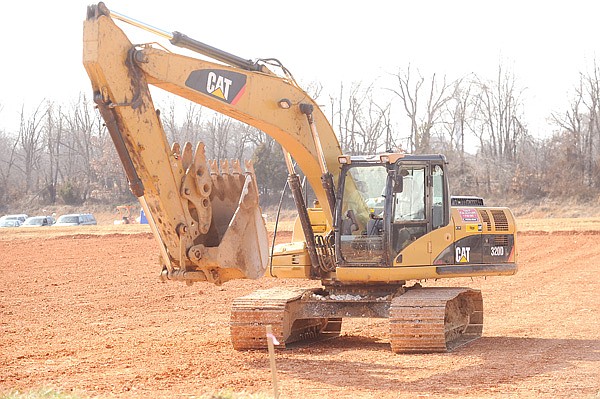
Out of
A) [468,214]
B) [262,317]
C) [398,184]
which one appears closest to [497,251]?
[468,214]

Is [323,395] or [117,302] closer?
[323,395]

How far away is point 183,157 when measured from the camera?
11.8 meters

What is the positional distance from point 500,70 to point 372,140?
11546 mm

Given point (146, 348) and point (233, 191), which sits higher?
point (233, 191)

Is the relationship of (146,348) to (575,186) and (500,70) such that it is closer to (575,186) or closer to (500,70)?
(575,186)

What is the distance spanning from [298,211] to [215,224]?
2.53 m

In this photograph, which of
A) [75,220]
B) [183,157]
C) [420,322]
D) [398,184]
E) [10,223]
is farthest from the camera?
[75,220]

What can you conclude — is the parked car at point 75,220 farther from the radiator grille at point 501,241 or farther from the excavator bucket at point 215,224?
the excavator bucket at point 215,224

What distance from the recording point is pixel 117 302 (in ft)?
73.3

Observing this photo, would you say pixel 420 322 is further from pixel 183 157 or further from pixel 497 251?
pixel 183 157

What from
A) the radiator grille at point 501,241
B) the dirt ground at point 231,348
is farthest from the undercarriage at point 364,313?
the radiator grille at point 501,241

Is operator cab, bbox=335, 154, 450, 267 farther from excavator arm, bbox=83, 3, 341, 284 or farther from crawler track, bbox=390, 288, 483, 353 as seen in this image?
excavator arm, bbox=83, 3, 341, 284

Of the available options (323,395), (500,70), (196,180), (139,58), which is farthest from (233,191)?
(500,70)

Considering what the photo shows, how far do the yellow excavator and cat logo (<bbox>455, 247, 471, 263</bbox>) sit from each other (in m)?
0.05
